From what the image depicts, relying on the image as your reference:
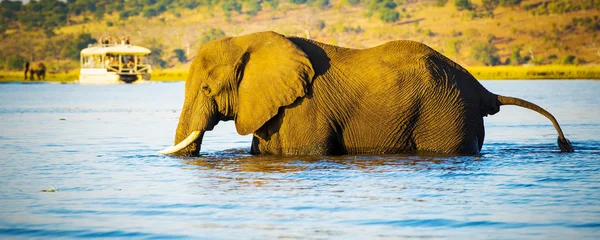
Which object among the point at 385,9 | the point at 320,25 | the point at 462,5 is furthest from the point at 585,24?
the point at 320,25

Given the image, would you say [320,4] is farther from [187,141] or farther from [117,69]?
[187,141]

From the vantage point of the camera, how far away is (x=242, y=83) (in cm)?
1358

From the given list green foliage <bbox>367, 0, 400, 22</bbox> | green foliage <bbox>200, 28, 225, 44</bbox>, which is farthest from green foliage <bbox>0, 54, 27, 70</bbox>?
green foliage <bbox>367, 0, 400, 22</bbox>

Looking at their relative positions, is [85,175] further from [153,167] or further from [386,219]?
[386,219]

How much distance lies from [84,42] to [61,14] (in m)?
40.1

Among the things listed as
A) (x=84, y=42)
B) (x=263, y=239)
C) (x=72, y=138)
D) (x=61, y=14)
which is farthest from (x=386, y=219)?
(x=61, y=14)

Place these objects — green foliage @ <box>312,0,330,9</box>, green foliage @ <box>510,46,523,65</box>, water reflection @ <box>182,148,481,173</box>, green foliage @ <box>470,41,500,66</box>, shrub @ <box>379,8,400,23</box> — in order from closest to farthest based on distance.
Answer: water reflection @ <box>182,148,481,173</box>
green foliage @ <box>510,46,523,65</box>
green foliage @ <box>470,41,500,66</box>
shrub @ <box>379,8,400,23</box>
green foliage @ <box>312,0,330,9</box>

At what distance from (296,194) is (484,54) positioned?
92441 mm

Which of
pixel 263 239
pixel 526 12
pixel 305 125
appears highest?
pixel 526 12

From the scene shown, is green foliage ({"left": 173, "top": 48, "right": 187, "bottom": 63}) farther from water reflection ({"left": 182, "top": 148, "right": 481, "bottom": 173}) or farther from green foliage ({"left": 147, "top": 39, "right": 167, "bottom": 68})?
water reflection ({"left": 182, "top": 148, "right": 481, "bottom": 173})

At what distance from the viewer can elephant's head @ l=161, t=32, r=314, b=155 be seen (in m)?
13.3

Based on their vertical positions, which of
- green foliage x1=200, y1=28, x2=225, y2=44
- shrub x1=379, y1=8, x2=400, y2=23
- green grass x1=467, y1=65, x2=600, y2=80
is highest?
shrub x1=379, y1=8, x2=400, y2=23

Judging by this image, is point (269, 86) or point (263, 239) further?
point (269, 86)

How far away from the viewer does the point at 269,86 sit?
13336 mm
